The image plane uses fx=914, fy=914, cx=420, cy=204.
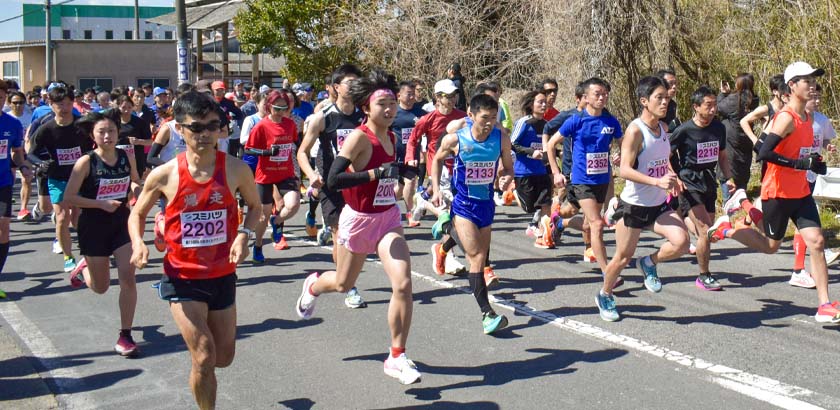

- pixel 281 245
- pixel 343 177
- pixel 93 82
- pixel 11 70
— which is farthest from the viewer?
pixel 11 70

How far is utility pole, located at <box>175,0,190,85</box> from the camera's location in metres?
18.9

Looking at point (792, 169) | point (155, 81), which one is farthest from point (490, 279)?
point (155, 81)

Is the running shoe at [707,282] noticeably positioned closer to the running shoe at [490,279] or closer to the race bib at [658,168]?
the race bib at [658,168]

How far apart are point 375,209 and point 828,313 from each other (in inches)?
141

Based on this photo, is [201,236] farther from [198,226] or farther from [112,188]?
[112,188]

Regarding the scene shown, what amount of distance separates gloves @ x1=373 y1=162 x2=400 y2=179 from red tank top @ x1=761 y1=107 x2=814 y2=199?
10.9 ft

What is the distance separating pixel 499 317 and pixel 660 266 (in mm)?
3287

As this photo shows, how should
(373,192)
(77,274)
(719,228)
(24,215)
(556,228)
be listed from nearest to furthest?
(373,192)
(77,274)
(719,228)
(556,228)
(24,215)

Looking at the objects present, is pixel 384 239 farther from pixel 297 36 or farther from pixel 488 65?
pixel 297 36

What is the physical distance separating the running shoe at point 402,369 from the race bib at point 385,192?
1057 millimetres

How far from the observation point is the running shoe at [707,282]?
8.45 m

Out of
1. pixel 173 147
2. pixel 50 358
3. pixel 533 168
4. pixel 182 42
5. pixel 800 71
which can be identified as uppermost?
pixel 182 42

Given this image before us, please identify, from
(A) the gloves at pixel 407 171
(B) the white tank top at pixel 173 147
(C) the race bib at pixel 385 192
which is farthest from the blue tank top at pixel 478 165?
(B) the white tank top at pixel 173 147

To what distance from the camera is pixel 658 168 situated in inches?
291
